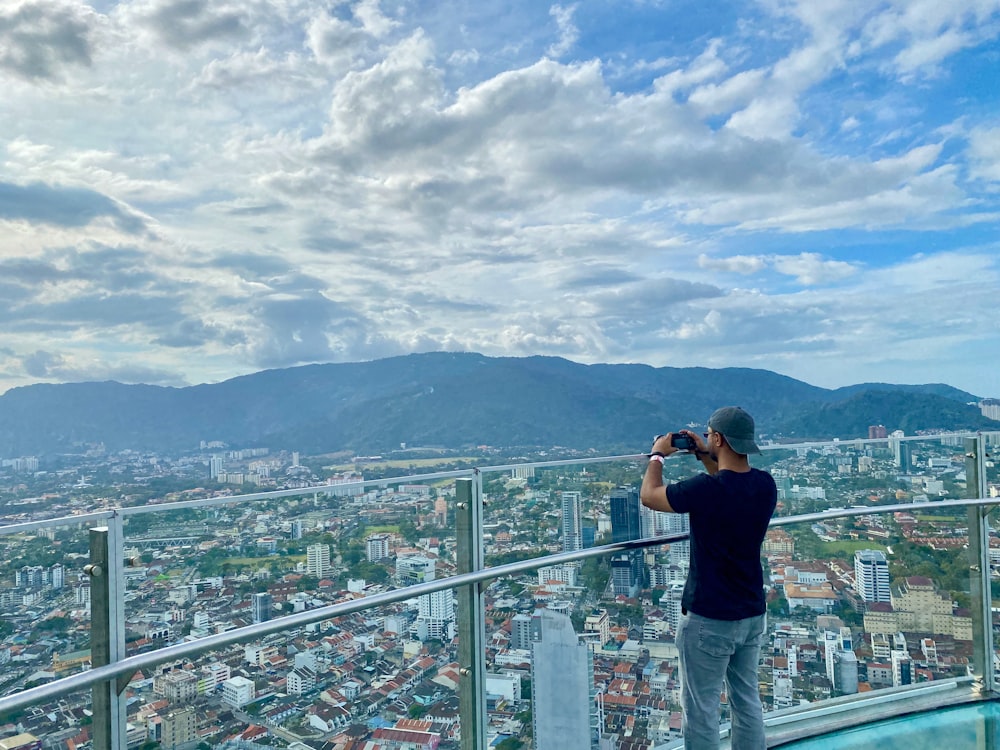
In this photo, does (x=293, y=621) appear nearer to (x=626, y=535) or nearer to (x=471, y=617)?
(x=471, y=617)

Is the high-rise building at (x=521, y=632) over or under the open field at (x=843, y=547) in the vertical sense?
under

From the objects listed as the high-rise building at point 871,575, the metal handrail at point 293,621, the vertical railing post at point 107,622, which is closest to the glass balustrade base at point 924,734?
the high-rise building at point 871,575

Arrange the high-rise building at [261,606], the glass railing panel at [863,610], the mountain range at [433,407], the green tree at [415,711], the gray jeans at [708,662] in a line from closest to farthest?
the high-rise building at [261,606], the green tree at [415,711], the gray jeans at [708,662], the glass railing panel at [863,610], the mountain range at [433,407]

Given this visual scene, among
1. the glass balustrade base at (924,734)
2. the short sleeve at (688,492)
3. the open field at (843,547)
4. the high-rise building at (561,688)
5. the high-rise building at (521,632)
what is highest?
the short sleeve at (688,492)

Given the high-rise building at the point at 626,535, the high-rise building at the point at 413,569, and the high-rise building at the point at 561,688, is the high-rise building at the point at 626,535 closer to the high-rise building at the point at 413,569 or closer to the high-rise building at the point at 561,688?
the high-rise building at the point at 561,688

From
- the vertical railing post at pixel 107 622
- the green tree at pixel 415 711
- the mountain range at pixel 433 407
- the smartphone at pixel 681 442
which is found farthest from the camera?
the mountain range at pixel 433 407

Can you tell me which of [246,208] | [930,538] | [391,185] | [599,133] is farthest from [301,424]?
[930,538]

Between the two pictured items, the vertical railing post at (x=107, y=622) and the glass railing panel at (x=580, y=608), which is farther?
the glass railing panel at (x=580, y=608)
